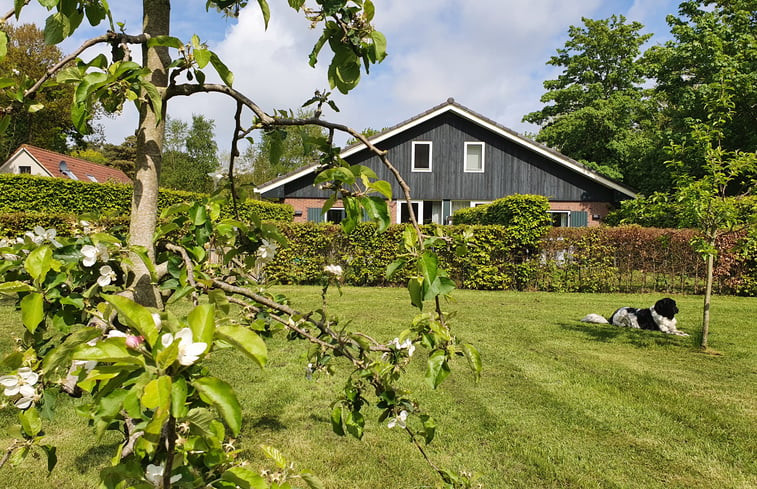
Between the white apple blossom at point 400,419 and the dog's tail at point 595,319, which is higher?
the white apple blossom at point 400,419

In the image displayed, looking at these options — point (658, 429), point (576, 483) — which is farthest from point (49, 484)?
point (658, 429)

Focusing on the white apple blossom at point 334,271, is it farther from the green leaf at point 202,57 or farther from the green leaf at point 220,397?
the green leaf at point 220,397

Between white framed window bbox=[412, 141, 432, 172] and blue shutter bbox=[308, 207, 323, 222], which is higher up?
white framed window bbox=[412, 141, 432, 172]

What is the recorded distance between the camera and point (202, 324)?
617 millimetres

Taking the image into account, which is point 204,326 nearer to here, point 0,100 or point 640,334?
point 0,100

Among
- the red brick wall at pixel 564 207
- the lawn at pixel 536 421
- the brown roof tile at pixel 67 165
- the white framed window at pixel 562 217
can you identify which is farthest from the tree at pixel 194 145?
the lawn at pixel 536 421

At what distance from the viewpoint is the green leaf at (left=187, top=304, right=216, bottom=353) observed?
0.61 meters

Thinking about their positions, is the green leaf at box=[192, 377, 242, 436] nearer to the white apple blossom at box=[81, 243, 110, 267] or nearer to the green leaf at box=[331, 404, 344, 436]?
the white apple blossom at box=[81, 243, 110, 267]

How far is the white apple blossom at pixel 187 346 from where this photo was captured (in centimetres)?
59

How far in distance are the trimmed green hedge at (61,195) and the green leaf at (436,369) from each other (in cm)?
1298

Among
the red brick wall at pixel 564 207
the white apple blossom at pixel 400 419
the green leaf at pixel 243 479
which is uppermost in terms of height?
the red brick wall at pixel 564 207

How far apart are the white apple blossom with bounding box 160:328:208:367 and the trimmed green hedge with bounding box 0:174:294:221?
13251 mm

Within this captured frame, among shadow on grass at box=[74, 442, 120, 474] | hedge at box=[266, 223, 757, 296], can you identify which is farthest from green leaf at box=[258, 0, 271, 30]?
hedge at box=[266, 223, 757, 296]

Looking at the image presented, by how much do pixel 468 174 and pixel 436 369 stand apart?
19240 millimetres
